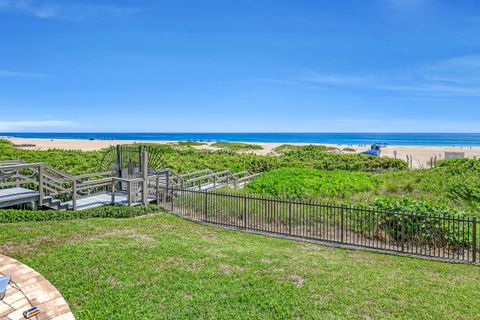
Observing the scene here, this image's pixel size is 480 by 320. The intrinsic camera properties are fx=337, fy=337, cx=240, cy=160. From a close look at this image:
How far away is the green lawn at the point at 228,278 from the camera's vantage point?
547 cm

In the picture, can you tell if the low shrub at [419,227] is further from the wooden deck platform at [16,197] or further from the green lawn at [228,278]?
the wooden deck platform at [16,197]

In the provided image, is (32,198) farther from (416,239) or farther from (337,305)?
(416,239)

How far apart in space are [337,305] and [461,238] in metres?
6.18

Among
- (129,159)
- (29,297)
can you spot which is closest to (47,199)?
(129,159)

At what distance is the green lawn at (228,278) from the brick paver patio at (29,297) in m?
0.18

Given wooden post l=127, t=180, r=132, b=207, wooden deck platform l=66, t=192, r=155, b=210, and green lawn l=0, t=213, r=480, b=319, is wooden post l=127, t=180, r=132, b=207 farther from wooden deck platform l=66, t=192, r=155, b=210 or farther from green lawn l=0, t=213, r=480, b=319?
green lawn l=0, t=213, r=480, b=319

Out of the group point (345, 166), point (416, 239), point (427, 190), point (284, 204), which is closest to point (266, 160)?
point (345, 166)

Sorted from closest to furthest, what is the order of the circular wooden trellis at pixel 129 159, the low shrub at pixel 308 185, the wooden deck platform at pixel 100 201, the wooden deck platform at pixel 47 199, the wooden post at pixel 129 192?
the wooden deck platform at pixel 47 199 < the wooden deck platform at pixel 100 201 < the wooden post at pixel 129 192 < the circular wooden trellis at pixel 129 159 < the low shrub at pixel 308 185

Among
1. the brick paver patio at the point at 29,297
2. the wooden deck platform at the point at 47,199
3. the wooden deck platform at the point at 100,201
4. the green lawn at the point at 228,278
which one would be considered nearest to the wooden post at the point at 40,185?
the wooden deck platform at the point at 47,199

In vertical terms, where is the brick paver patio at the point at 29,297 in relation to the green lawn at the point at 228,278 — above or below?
above

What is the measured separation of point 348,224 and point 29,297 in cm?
920

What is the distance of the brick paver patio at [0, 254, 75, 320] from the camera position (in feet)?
16.5

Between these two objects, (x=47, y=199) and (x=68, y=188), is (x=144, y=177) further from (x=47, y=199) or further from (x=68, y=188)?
(x=68, y=188)

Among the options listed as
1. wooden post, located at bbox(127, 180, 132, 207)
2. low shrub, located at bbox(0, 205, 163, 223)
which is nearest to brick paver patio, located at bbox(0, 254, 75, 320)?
low shrub, located at bbox(0, 205, 163, 223)
